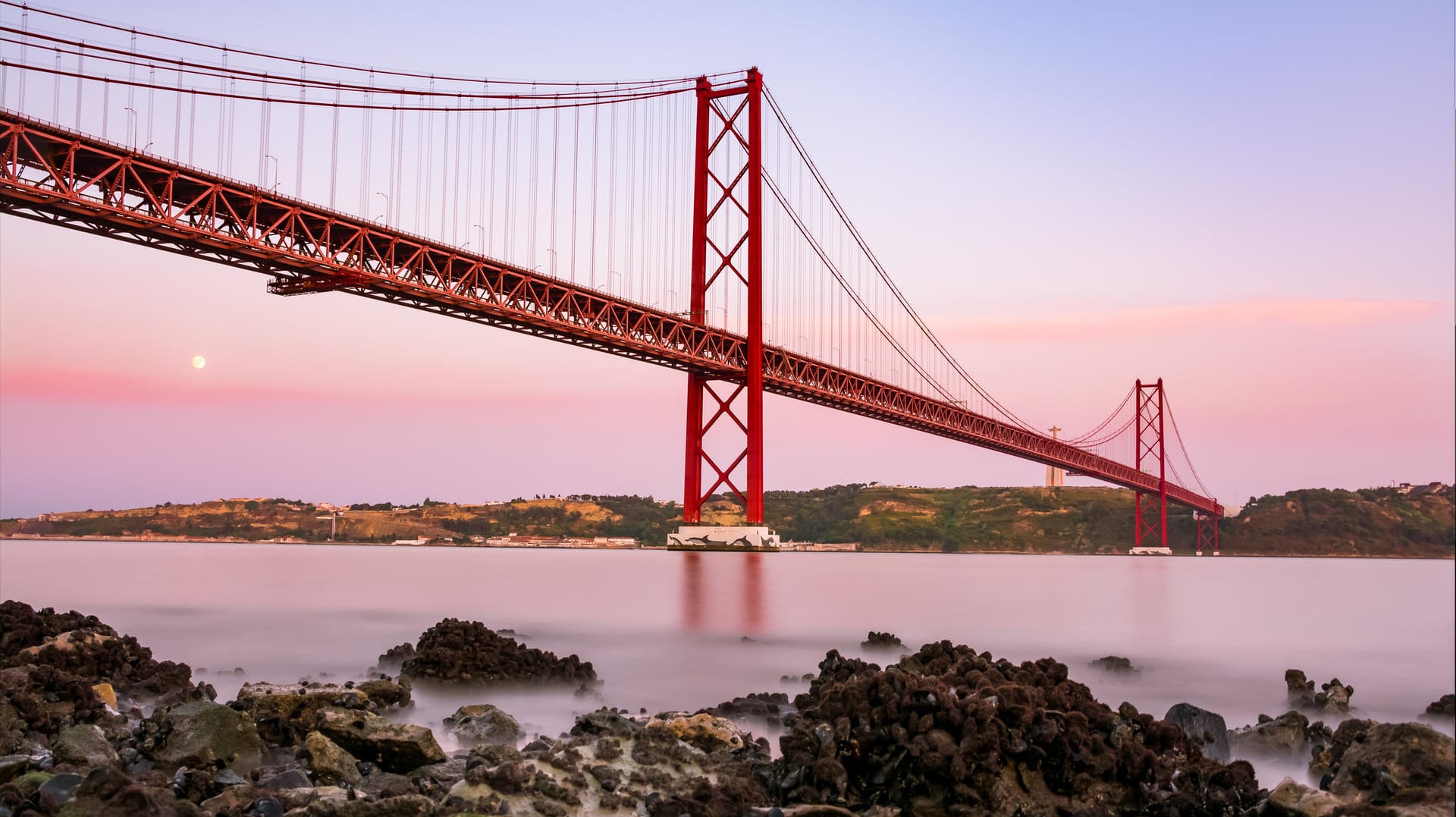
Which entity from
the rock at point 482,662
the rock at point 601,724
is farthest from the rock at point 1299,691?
the rock at point 482,662

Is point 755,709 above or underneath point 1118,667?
above

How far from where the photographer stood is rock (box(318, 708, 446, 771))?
20.2 feet

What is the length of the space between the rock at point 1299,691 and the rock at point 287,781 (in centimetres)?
877

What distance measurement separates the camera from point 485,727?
770cm

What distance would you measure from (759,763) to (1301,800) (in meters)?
2.74

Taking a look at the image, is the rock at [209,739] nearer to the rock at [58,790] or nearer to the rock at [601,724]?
the rock at [58,790]

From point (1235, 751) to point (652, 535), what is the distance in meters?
64.1

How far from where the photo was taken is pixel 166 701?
8664 mm

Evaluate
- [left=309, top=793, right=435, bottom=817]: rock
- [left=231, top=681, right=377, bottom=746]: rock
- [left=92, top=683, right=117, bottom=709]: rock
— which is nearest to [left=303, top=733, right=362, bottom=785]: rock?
[left=231, top=681, right=377, bottom=746]: rock

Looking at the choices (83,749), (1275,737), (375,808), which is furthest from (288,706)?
(1275,737)

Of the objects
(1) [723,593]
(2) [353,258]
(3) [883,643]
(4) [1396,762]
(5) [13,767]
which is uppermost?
(2) [353,258]

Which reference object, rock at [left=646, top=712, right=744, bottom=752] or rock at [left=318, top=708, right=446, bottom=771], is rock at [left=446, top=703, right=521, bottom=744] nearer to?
rock at [left=318, top=708, right=446, bottom=771]

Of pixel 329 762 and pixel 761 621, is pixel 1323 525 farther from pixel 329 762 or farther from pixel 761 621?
pixel 329 762

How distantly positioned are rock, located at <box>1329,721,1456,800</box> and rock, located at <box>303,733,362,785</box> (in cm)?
507
